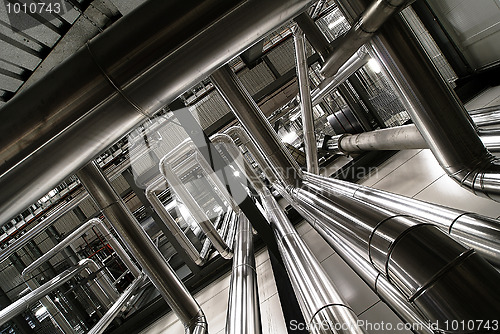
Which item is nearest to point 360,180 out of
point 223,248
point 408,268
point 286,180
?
point 286,180

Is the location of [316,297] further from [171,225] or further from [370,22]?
[171,225]

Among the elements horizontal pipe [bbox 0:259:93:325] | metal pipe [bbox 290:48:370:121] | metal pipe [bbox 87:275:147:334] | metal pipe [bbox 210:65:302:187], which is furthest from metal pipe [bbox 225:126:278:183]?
horizontal pipe [bbox 0:259:93:325]

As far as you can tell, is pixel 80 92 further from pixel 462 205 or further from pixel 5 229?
pixel 5 229

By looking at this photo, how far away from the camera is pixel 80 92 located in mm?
488

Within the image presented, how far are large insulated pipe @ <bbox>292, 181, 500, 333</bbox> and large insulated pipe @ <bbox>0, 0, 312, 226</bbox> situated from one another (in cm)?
53

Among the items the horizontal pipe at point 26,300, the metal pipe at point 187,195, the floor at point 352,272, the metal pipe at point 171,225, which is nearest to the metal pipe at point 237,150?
the metal pipe at point 187,195

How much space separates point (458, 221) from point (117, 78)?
99cm

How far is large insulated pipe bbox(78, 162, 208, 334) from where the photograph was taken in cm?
131

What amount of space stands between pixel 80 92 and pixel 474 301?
2.53ft

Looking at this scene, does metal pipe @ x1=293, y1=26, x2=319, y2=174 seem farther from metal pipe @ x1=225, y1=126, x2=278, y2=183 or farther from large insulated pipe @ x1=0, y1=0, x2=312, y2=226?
large insulated pipe @ x1=0, y1=0, x2=312, y2=226

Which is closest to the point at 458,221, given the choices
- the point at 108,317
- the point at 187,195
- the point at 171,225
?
the point at 187,195

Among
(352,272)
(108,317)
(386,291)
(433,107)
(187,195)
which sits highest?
(187,195)

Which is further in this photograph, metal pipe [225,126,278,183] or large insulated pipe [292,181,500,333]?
metal pipe [225,126,278,183]

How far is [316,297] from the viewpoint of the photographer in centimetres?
88
